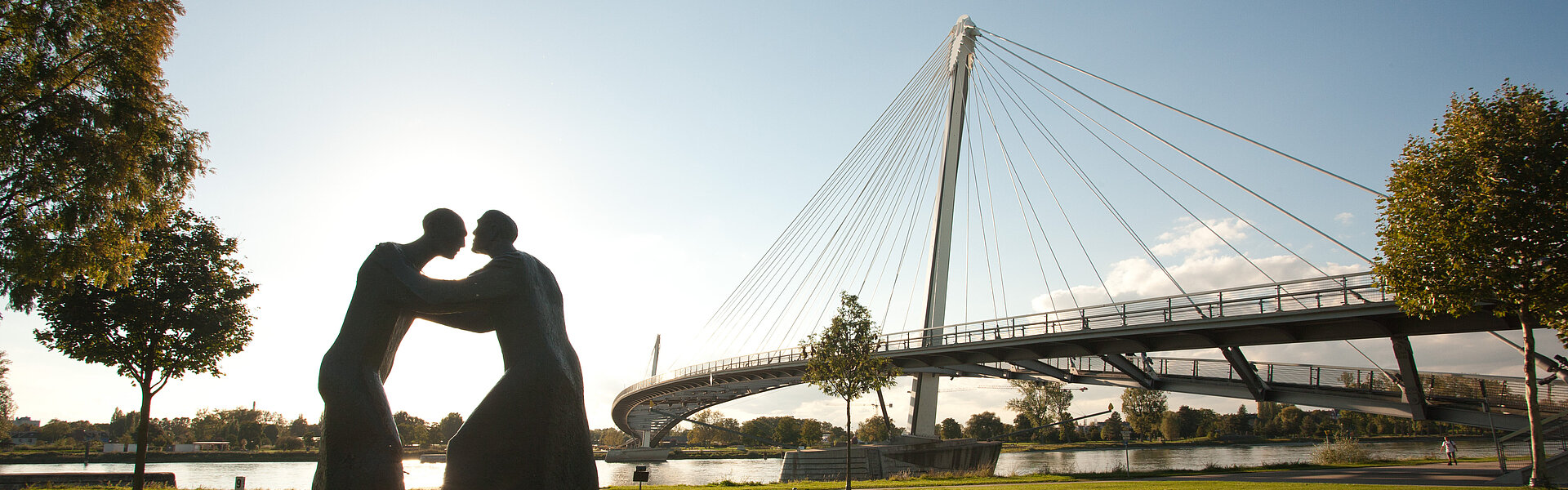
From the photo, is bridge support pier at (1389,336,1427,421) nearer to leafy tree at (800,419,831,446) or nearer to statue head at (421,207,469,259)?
statue head at (421,207,469,259)

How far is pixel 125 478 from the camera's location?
18.6 m

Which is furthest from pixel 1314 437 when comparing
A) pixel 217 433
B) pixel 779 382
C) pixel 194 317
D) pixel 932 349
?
pixel 217 433

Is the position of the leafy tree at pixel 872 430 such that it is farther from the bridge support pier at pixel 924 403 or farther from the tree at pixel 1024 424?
the bridge support pier at pixel 924 403

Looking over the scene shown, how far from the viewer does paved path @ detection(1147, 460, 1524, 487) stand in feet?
55.5

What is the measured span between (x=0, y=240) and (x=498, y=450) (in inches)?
502

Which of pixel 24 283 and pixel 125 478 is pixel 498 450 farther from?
pixel 125 478

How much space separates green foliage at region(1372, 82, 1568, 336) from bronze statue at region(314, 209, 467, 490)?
16572mm

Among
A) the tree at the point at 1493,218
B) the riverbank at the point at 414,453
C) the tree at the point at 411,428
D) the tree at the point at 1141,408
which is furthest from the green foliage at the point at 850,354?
the tree at the point at 411,428

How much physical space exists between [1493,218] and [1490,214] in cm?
8

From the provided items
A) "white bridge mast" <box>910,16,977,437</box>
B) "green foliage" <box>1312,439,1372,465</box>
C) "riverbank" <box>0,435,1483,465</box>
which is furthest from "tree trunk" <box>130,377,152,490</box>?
"riverbank" <box>0,435,1483,465</box>

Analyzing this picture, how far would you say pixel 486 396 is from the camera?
4402 mm

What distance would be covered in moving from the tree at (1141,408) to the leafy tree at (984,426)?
14854mm

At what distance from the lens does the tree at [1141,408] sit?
6812 cm

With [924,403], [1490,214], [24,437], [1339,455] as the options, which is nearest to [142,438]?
[924,403]
